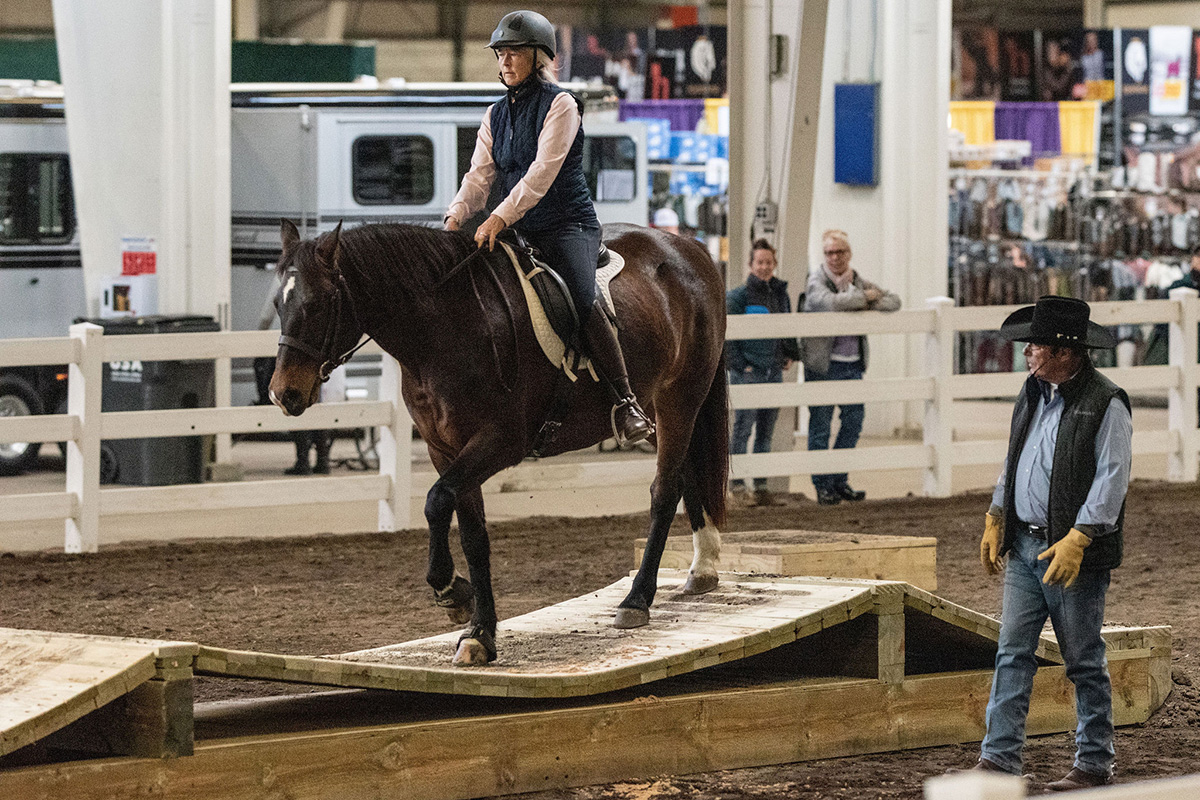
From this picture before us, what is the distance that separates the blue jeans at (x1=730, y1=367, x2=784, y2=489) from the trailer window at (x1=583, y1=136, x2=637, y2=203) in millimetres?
4681

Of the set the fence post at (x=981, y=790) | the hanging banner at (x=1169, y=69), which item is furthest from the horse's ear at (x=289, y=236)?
the hanging banner at (x=1169, y=69)

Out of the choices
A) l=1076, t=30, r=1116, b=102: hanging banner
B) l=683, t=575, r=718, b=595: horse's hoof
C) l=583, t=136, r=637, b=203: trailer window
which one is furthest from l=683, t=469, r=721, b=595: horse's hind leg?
l=1076, t=30, r=1116, b=102: hanging banner

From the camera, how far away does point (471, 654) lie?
617 cm

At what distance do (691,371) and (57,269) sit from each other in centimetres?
1007

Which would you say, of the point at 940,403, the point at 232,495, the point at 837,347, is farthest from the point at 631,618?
the point at 837,347

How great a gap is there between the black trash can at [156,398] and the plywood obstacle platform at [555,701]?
697cm

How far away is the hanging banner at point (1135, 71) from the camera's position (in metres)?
22.5

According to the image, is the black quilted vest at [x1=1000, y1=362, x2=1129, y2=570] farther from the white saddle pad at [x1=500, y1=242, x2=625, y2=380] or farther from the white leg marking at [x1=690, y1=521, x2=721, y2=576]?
the white leg marking at [x1=690, y1=521, x2=721, y2=576]

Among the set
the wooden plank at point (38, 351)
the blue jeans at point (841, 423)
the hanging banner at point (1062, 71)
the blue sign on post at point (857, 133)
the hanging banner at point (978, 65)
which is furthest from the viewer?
the hanging banner at point (978, 65)

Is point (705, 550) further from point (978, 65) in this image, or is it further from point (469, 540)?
point (978, 65)

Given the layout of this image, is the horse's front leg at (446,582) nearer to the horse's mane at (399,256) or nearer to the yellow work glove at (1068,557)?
Answer: the horse's mane at (399,256)

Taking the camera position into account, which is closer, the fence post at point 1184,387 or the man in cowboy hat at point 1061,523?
the man in cowboy hat at point 1061,523

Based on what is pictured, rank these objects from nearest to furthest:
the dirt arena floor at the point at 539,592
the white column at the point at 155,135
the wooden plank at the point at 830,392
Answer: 1. the dirt arena floor at the point at 539,592
2. the wooden plank at the point at 830,392
3. the white column at the point at 155,135

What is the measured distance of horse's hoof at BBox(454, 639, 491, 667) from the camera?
242 inches
